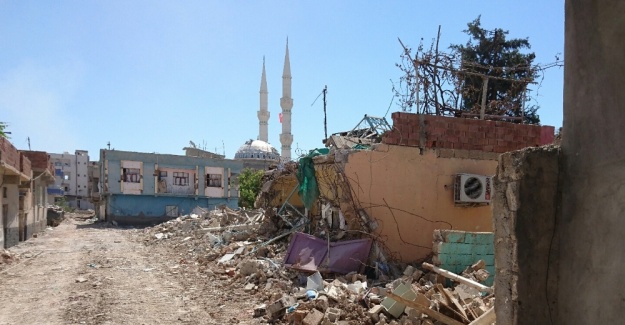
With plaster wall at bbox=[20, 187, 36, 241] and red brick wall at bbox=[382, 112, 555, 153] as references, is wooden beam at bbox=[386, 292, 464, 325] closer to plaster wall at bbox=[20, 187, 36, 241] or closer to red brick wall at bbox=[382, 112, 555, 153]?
red brick wall at bbox=[382, 112, 555, 153]

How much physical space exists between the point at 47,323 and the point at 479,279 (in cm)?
594

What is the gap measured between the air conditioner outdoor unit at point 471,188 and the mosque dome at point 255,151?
3612 centimetres

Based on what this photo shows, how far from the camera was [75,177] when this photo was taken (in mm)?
50031

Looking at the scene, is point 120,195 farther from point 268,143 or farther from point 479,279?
point 479,279

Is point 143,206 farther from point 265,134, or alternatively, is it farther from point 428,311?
point 428,311

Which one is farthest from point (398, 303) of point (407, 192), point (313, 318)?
point (407, 192)

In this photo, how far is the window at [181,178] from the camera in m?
30.7

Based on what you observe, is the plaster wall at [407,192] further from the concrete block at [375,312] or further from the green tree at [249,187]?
the green tree at [249,187]

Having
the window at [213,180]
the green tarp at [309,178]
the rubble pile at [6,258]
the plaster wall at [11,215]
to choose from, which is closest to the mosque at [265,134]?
the window at [213,180]

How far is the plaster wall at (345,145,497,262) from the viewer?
847 cm

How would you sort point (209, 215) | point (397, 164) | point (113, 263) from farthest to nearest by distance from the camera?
1. point (209, 215)
2. point (113, 263)
3. point (397, 164)

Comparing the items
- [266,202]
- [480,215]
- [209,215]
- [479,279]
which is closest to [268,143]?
[209,215]

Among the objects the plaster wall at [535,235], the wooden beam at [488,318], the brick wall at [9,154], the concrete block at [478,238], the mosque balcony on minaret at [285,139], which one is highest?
the mosque balcony on minaret at [285,139]

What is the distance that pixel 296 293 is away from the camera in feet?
21.7
